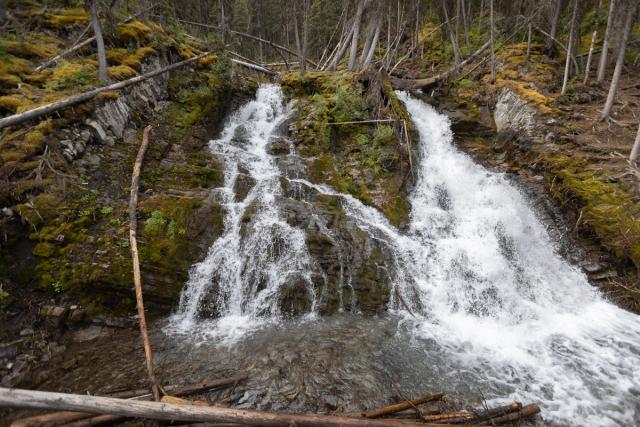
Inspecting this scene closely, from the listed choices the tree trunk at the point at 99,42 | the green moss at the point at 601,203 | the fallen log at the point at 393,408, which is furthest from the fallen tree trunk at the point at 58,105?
the green moss at the point at 601,203

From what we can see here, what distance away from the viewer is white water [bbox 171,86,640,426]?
5.86 meters

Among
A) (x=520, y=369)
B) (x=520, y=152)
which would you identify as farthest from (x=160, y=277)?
(x=520, y=152)

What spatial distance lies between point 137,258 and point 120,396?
3.11 metres

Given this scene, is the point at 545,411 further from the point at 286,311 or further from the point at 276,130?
the point at 276,130

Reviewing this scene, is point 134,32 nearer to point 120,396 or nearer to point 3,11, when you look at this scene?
point 3,11

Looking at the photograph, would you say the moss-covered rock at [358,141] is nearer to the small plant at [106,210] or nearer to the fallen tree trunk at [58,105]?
the small plant at [106,210]

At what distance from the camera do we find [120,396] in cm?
474

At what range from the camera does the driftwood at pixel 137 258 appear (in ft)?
15.8

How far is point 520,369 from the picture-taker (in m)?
6.10

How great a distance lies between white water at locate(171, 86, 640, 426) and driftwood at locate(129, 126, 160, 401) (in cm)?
140

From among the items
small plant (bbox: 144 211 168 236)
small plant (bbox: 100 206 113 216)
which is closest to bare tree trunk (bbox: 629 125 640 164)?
small plant (bbox: 144 211 168 236)

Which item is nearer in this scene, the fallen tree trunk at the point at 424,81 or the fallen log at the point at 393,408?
the fallen log at the point at 393,408

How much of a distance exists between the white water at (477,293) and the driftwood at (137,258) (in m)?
1.40

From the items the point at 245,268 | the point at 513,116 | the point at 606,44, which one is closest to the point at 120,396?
the point at 245,268
